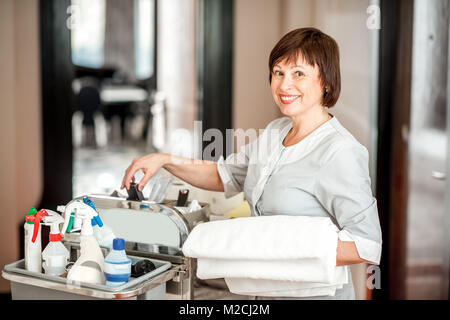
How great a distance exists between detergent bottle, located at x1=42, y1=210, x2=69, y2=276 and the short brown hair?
634 millimetres

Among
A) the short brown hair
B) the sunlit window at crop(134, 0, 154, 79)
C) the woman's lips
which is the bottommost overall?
the woman's lips

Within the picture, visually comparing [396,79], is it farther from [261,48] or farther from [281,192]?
[281,192]

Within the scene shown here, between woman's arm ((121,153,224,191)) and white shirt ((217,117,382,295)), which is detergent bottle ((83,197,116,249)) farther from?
white shirt ((217,117,382,295))

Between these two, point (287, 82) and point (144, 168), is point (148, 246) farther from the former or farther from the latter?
point (287, 82)

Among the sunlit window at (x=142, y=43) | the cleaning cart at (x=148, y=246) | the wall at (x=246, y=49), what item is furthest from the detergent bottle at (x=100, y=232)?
the sunlit window at (x=142, y=43)

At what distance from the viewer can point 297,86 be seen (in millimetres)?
1094

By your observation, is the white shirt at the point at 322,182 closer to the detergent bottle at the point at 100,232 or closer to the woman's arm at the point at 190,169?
the woman's arm at the point at 190,169

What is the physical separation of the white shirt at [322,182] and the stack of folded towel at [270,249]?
0.19 feet

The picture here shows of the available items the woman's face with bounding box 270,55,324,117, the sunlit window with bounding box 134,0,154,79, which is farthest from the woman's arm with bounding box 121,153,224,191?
the sunlit window with bounding box 134,0,154,79

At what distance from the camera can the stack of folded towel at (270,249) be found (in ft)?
3.27

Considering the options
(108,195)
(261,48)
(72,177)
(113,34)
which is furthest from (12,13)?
(113,34)

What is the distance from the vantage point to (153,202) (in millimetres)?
1259

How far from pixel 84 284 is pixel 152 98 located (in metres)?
2.81

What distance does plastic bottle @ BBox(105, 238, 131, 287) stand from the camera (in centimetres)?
106
